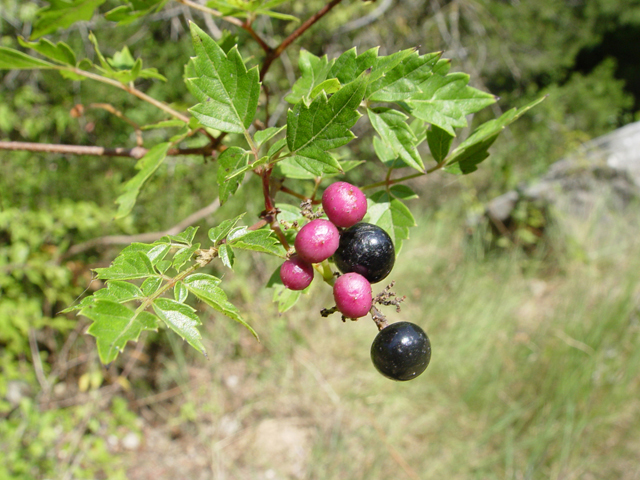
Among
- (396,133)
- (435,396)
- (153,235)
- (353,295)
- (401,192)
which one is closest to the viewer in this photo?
(353,295)

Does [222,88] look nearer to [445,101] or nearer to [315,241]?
[315,241]

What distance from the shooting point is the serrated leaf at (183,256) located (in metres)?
0.59

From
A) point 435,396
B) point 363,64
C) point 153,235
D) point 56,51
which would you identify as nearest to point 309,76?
point 363,64

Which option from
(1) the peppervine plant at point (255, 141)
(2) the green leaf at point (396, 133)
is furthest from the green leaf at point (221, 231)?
(2) the green leaf at point (396, 133)

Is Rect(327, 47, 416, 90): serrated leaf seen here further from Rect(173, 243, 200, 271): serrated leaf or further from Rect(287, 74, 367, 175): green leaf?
Rect(173, 243, 200, 271): serrated leaf

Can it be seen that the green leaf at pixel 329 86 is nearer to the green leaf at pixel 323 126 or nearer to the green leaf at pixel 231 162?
the green leaf at pixel 323 126

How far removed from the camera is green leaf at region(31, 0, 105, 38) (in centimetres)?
89

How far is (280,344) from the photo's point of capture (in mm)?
3998

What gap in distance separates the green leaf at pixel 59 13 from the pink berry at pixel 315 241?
719mm

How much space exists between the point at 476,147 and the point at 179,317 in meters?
0.65

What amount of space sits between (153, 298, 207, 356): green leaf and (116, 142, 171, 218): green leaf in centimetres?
43

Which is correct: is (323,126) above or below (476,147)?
above

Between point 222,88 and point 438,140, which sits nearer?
point 222,88

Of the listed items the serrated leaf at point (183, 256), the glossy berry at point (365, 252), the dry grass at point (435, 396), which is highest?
the serrated leaf at point (183, 256)
